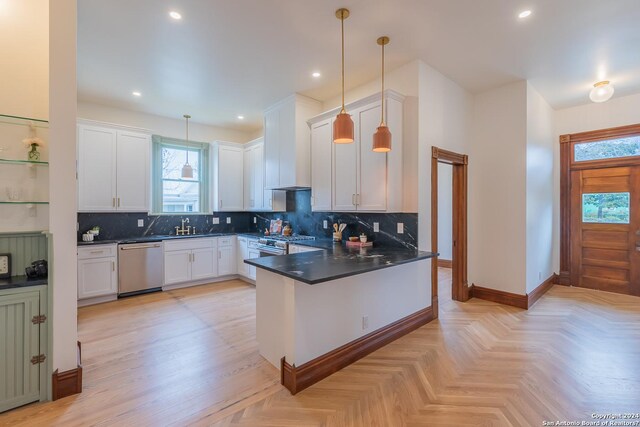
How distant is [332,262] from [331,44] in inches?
91.8

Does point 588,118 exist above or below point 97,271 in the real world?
above

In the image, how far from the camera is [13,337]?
1.99 m

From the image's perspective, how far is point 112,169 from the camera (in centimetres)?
473

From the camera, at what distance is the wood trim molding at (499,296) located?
3976 millimetres

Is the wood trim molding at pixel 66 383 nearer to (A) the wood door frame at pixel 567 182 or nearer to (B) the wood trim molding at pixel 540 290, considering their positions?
(B) the wood trim molding at pixel 540 290

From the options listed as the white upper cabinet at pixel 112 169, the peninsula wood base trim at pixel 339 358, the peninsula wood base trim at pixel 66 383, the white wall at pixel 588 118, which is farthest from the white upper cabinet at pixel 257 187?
the white wall at pixel 588 118

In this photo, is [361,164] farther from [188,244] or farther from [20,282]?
[188,244]

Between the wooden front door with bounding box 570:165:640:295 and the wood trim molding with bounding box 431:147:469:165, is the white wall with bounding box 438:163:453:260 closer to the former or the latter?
the wooden front door with bounding box 570:165:640:295

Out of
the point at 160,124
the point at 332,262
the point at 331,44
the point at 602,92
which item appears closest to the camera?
the point at 332,262

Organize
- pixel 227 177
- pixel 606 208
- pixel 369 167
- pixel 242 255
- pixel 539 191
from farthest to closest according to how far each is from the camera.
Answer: pixel 227 177 → pixel 242 255 → pixel 606 208 → pixel 539 191 → pixel 369 167

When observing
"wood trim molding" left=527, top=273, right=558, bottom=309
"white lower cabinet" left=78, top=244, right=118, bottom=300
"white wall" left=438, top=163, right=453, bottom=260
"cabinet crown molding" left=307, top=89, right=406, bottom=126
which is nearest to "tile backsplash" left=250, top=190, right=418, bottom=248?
"cabinet crown molding" left=307, top=89, right=406, bottom=126

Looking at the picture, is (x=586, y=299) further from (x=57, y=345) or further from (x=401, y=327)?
(x=57, y=345)

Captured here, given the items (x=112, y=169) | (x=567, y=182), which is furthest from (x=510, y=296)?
(x=112, y=169)

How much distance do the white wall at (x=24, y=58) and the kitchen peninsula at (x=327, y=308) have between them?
2.11m
